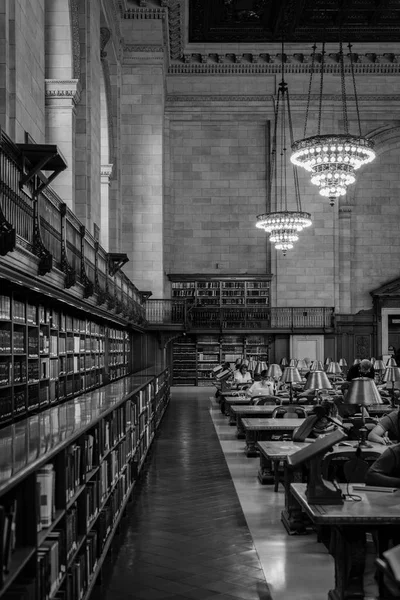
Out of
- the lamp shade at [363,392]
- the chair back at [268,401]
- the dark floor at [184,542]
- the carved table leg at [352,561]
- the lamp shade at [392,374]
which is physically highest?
the lamp shade at [363,392]

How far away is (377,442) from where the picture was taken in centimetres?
663

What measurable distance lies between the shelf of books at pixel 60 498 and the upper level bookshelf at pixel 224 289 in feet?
66.0

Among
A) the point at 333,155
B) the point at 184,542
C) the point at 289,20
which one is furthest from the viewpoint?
the point at 289,20

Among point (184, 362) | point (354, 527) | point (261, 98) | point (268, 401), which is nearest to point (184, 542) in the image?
point (354, 527)

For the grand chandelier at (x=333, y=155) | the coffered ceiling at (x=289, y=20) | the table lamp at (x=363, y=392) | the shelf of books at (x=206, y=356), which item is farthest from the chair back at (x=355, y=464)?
the shelf of books at (x=206, y=356)

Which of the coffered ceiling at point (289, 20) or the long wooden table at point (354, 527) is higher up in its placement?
the coffered ceiling at point (289, 20)

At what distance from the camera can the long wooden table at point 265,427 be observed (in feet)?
29.9

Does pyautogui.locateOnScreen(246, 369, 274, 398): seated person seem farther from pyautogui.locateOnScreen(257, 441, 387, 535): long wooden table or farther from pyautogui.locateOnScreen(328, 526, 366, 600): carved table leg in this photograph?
pyautogui.locateOnScreen(328, 526, 366, 600): carved table leg

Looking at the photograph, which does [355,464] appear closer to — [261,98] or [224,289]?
[224,289]

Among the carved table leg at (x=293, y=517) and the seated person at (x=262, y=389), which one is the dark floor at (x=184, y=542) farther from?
the seated person at (x=262, y=389)

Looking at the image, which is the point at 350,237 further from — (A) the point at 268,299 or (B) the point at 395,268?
(A) the point at 268,299

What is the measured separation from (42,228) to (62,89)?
670 cm

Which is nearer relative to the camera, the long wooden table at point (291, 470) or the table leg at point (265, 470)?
the long wooden table at point (291, 470)

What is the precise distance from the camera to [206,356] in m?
26.6
